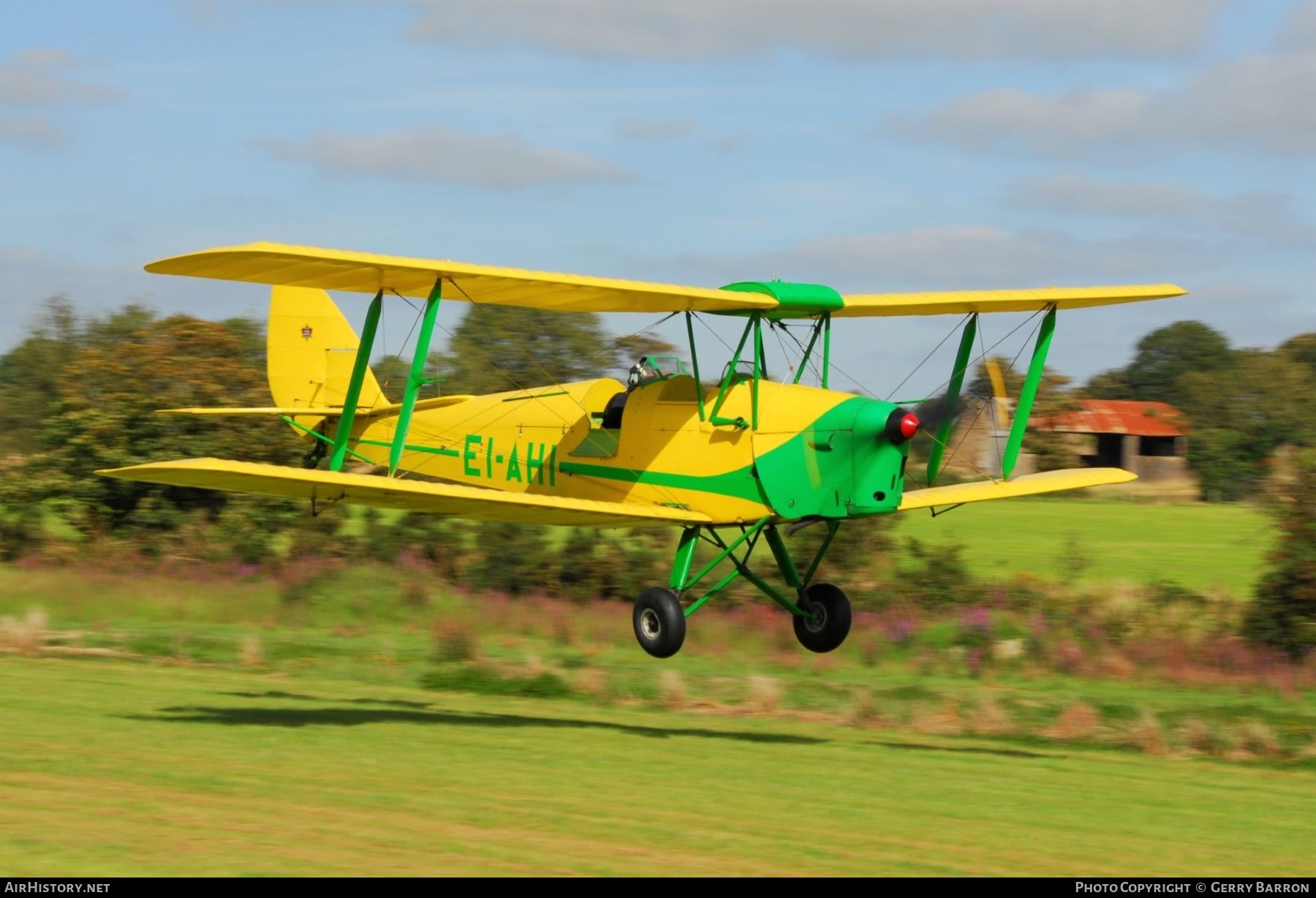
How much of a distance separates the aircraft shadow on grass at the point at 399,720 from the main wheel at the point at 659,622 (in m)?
1.78

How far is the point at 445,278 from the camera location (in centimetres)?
1231

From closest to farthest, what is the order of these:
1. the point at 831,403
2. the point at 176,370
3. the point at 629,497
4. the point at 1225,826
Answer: the point at 1225,826 → the point at 831,403 → the point at 629,497 → the point at 176,370

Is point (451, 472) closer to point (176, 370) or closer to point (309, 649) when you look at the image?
point (309, 649)

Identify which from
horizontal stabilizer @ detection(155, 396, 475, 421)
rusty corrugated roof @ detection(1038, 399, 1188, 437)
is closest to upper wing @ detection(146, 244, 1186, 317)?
horizontal stabilizer @ detection(155, 396, 475, 421)

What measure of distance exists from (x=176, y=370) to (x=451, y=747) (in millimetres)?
19452

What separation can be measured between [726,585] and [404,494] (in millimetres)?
3162

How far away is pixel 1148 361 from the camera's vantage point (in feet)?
304

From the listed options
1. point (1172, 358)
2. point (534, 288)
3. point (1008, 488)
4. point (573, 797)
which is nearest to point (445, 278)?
point (534, 288)

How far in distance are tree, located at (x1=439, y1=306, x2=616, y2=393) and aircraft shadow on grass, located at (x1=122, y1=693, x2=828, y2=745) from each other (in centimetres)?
2255

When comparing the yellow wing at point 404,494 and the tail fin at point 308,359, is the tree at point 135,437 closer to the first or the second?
the tail fin at point 308,359

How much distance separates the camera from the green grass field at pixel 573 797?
8883 mm

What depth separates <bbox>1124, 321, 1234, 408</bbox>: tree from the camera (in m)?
90.1

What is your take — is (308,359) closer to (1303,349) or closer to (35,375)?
(35,375)
